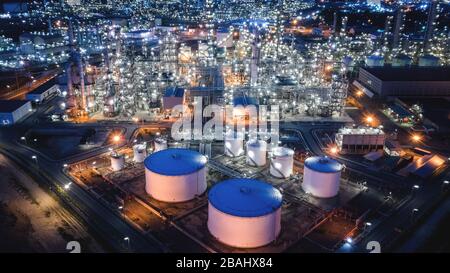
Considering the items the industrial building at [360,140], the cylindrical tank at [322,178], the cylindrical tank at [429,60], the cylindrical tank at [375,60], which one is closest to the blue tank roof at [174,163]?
the cylindrical tank at [322,178]

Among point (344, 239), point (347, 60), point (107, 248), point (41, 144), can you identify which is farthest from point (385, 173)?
point (347, 60)

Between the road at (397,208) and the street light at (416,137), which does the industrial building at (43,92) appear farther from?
the street light at (416,137)

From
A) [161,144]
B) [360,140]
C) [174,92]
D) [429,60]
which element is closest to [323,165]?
[360,140]

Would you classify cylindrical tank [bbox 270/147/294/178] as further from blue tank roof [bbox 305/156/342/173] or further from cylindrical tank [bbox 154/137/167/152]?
cylindrical tank [bbox 154/137/167/152]

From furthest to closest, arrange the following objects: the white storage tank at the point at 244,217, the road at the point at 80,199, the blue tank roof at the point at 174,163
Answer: the blue tank roof at the point at 174,163 → the road at the point at 80,199 → the white storage tank at the point at 244,217

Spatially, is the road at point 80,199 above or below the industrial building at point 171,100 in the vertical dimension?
below

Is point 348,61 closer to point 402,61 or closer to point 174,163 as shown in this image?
point 402,61

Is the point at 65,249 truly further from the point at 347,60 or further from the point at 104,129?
the point at 347,60
